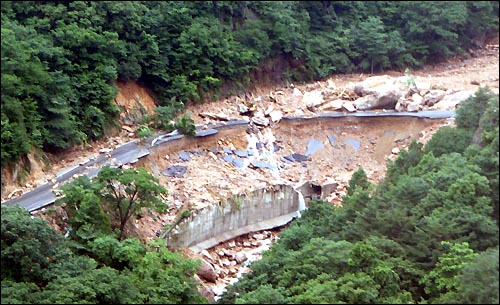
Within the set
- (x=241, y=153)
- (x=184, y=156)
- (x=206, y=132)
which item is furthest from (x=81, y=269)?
(x=241, y=153)

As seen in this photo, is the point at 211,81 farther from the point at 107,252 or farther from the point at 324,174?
the point at 107,252

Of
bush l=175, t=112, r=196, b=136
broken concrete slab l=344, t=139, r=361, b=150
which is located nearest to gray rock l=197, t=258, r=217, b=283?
bush l=175, t=112, r=196, b=136

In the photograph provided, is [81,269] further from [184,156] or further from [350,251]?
[184,156]

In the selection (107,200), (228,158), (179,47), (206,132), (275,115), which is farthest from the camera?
(275,115)

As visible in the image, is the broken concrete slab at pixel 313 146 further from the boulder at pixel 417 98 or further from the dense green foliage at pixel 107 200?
the dense green foliage at pixel 107 200

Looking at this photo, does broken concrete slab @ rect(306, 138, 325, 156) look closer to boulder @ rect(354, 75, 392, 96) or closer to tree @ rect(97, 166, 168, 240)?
boulder @ rect(354, 75, 392, 96)
